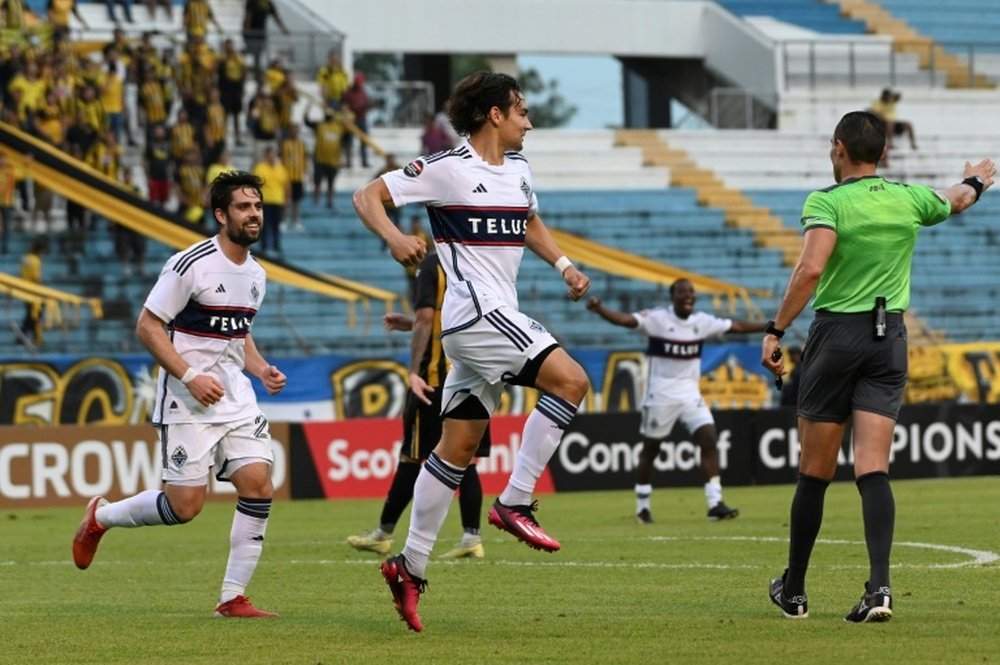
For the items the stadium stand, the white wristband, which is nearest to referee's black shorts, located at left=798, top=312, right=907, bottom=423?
the white wristband

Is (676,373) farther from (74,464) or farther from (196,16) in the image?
(196,16)

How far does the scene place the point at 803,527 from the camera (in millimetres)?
9180

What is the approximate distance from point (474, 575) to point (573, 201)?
80.0ft

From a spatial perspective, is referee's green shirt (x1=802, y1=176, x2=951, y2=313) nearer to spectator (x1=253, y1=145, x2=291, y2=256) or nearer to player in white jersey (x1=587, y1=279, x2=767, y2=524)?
player in white jersey (x1=587, y1=279, x2=767, y2=524)

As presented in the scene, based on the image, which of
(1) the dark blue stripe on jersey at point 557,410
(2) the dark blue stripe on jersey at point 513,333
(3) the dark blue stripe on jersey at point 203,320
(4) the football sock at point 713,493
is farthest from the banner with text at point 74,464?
(2) the dark blue stripe on jersey at point 513,333

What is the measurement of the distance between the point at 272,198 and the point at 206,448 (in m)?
21.3

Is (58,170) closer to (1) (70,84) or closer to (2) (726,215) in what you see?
(1) (70,84)

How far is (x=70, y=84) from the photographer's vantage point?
100 feet

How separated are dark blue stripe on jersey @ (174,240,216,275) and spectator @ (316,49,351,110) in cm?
2522

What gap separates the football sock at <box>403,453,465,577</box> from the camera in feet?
29.8

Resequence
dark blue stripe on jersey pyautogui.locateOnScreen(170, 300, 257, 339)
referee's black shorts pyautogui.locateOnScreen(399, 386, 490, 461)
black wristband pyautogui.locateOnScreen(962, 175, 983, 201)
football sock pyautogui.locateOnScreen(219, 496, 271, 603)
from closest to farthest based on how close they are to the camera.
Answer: black wristband pyautogui.locateOnScreen(962, 175, 983, 201) < football sock pyautogui.locateOnScreen(219, 496, 271, 603) < dark blue stripe on jersey pyautogui.locateOnScreen(170, 300, 257, 339) < referee's black shorts pyautogui.locateOnScreen(399, 386, 490, 461)

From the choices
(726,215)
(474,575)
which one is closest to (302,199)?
(726,215)

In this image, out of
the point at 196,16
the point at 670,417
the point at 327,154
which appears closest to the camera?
the point at 670,417

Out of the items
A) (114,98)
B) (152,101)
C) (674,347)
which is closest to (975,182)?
(674,347)
